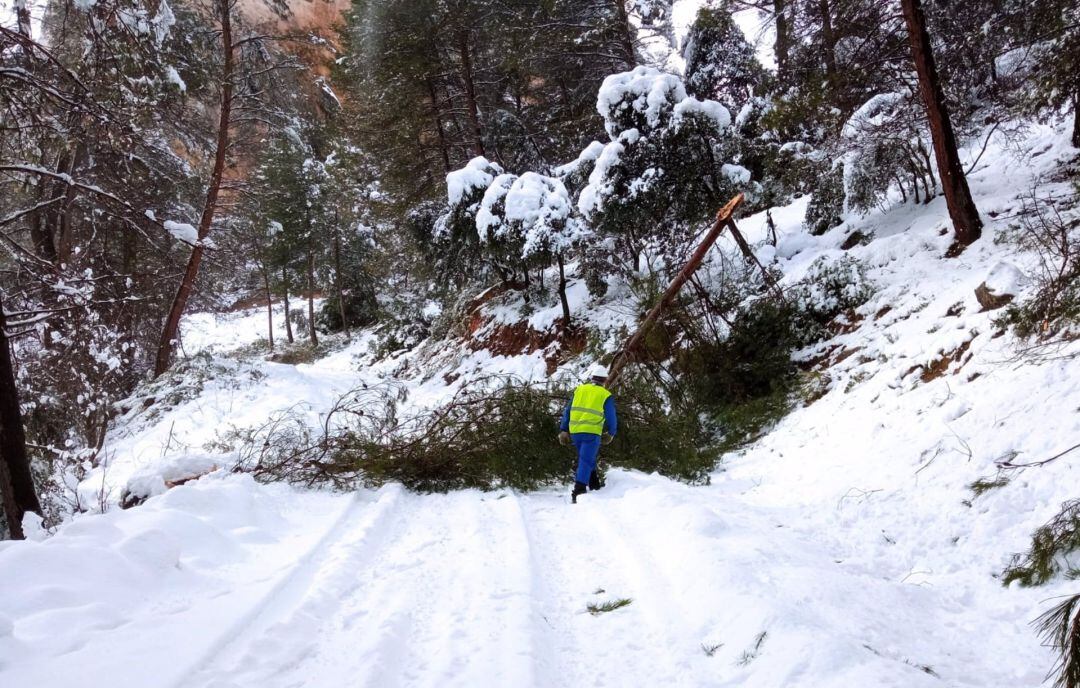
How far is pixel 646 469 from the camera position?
7.71m

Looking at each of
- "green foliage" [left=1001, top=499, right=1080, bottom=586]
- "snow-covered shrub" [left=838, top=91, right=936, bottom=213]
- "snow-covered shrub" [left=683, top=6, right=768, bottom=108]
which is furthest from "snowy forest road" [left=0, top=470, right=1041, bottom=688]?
"snow-covered shrub" [left=683, top=6, right=768, bottom=108]

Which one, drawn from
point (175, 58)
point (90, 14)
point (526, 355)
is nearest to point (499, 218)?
point (526, 355)

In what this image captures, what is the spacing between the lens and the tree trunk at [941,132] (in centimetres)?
793

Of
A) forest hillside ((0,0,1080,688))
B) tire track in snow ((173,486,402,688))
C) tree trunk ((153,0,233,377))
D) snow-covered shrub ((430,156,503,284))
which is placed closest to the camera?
tire track in snow ((173,486,402,688))

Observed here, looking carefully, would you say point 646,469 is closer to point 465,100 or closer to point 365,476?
point 365,476

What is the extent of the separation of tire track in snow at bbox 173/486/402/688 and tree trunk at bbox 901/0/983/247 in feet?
28.9

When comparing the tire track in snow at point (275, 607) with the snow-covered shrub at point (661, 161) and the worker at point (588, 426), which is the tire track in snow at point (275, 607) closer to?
the worker at point (588, 426)

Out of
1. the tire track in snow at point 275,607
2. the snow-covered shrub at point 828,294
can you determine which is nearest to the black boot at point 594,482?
the tire track in snow at point 275,607

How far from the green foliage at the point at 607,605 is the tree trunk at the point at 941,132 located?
8012 millimetres

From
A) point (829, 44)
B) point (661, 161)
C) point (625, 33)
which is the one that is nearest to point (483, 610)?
point (829, 44)

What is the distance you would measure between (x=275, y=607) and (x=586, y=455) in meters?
3.80

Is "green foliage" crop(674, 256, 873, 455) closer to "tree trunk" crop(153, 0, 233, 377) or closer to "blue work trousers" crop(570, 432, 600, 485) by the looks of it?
"blue work trousers" crop(570, 432, 600, 485)

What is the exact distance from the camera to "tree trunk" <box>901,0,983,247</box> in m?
7.93

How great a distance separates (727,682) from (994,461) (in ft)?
10.5
